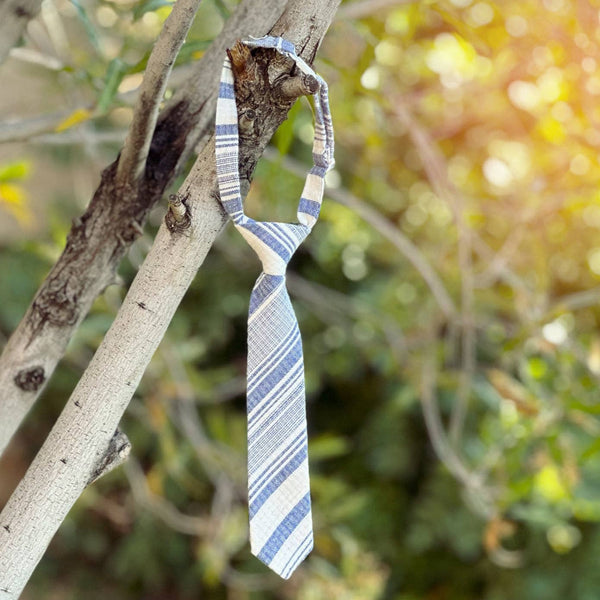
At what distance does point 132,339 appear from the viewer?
434 millimetres

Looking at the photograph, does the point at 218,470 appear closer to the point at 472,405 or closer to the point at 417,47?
A: the point at 472,405

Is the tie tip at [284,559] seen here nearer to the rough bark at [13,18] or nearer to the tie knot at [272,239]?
the tie knot at [272,239]

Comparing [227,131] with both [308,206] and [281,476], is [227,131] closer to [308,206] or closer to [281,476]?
[308,206]

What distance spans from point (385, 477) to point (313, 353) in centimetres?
36

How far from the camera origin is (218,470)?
1458mm

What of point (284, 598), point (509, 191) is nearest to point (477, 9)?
point (509, 191)

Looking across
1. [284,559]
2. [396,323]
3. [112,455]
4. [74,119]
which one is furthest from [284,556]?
[396,323]

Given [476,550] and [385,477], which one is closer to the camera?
[476,550]

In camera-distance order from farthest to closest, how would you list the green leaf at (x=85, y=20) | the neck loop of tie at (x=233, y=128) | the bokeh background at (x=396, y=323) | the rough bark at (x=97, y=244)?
the bokeh background at (x=396, y=323)
the green leaf at (x=85, y=20)
the rough bark at (x=97, y=244)
the neck loop of tie at (x=233, y=128)

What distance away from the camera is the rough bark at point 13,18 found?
23.5 inches

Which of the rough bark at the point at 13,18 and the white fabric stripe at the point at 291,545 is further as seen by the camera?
the rough bark at the point at 13,18

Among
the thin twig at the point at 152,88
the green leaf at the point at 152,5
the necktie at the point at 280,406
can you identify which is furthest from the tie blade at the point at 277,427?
the green leaf at the point at 152,5

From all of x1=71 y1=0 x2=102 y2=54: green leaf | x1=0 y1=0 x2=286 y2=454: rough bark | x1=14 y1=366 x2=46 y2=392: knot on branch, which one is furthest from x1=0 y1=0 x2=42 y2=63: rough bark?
x1=14 y1=366 x2=46 y2=392: knot on branch

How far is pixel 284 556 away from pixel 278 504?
3 centimetres
